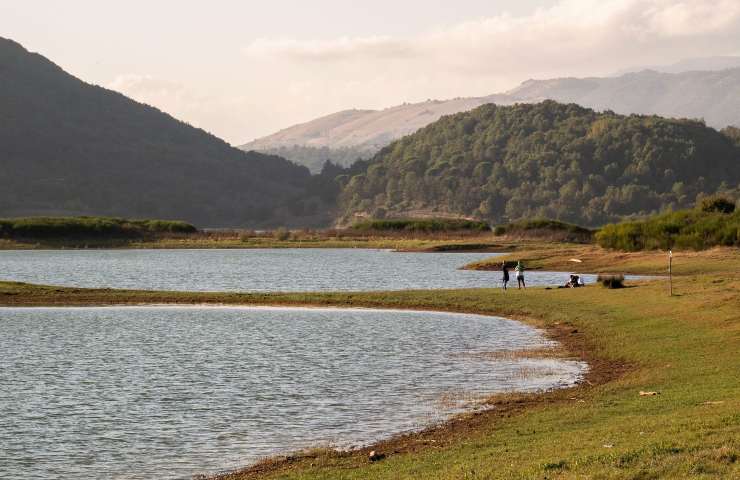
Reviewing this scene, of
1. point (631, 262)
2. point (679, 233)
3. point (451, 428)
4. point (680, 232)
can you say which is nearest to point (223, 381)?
point (451, 428)

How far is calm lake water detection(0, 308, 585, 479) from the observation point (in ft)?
82.8

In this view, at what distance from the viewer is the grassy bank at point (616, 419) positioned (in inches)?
784

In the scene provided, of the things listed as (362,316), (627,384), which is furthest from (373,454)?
(362,316)

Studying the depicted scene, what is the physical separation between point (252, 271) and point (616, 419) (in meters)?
82.6

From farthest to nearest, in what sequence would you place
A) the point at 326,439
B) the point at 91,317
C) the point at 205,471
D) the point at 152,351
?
the point at 91,317, the point at 152,351, the point at 326,439, the point at 205,471

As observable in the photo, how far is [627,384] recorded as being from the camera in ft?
102

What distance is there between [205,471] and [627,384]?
13.5 meters

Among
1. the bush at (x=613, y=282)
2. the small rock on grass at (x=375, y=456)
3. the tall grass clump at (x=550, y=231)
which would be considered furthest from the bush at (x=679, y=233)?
the small rock on grass at (x=375, y=456)

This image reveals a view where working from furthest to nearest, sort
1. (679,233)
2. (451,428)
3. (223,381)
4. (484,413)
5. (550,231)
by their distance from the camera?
(550,231) → (679,233) → (223,381) → (484,413) → (451,428)

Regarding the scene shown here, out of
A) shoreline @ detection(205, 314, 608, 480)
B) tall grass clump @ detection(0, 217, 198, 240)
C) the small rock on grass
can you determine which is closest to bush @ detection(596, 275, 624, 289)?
shoreline @ detection(205, 314, 608, 480)

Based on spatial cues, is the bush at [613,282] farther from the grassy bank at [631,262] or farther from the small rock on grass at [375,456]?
the small rock on grass at [375,456]

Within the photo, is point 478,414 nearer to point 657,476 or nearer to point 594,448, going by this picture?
point 594,448

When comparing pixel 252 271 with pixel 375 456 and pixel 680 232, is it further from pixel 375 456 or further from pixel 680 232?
pixel 375 456

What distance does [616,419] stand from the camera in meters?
25.0
